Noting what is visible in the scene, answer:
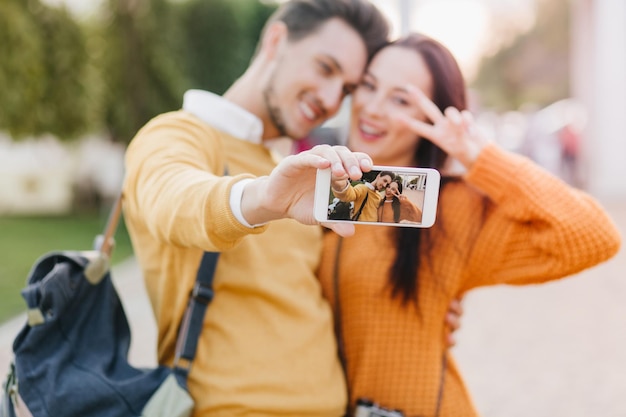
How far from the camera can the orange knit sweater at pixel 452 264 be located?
223 centimetres

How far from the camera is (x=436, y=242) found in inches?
90.5

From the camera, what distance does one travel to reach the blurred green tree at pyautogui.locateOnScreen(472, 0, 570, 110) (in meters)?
41.6

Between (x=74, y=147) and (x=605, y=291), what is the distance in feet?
26.5

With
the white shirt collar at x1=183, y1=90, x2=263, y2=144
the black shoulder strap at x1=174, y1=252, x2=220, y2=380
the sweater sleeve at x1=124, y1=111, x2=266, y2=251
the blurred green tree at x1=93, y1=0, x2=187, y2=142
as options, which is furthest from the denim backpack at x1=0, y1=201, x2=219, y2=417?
the blurred green tree at x1=93, y1=0, x2=187, y2=142

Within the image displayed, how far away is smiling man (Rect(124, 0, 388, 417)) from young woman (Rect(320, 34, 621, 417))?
138mm

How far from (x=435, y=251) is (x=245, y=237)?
74cm

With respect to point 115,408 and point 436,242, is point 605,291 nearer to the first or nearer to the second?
point 436,242

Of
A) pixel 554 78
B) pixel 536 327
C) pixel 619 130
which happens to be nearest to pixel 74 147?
pixel 536 327

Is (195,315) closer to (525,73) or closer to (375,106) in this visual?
(375,106)

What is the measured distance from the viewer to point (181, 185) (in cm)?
166

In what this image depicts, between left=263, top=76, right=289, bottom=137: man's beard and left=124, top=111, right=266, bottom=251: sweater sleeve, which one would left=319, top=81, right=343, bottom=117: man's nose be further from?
left=124, top=111, right=266, bottom=251: sweater sleeve

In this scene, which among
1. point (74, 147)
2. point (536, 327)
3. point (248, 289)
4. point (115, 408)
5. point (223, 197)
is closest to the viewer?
point (223, 197)

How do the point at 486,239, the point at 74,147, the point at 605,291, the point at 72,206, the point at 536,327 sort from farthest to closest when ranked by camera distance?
the point at 72,206 < the point at 74,147 < the point at 605,291 < the point at 536,327 < the point at 486,239

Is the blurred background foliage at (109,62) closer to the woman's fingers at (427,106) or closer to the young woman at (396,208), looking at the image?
the woman's fingers at (427,106)
